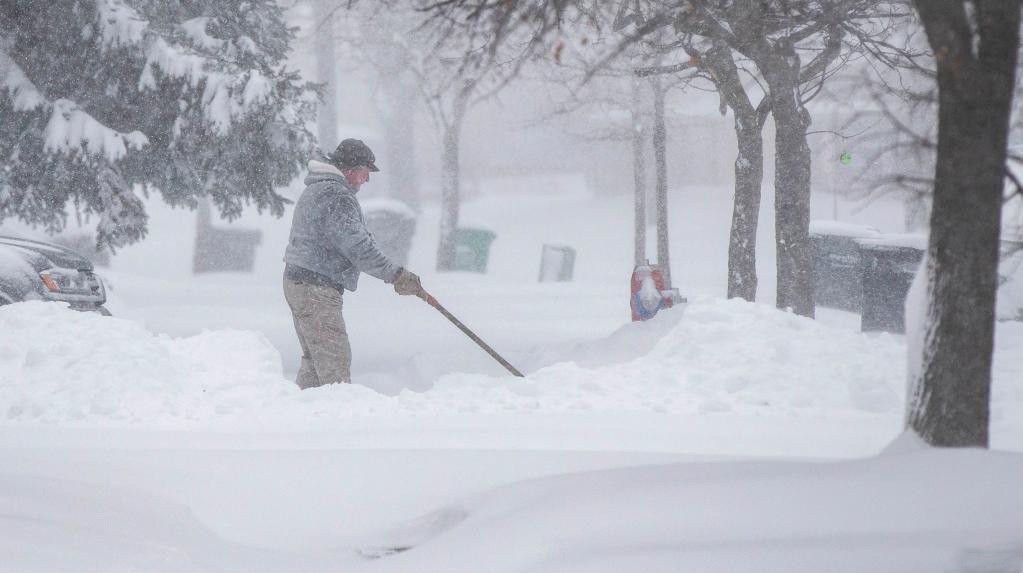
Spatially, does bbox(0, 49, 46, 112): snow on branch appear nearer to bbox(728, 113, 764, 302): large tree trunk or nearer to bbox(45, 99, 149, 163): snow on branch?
bbox(45, 99, 149, 163): snow on branch

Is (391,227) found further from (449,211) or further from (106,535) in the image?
(106,535)

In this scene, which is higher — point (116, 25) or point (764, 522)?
point (116, 25)

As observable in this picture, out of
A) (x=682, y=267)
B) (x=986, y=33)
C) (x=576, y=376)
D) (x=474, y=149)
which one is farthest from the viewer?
(x=474, y=149)

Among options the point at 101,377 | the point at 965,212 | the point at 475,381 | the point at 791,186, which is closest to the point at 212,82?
the point at 101,377

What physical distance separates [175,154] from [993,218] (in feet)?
29.9

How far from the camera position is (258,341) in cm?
876

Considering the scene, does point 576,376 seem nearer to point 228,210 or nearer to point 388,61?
point 228,210

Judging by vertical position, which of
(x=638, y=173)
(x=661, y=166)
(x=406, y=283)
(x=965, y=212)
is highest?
(x=638, y=173)

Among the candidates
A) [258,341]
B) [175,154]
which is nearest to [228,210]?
[175,154]

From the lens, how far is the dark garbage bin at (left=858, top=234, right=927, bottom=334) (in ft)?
36.0

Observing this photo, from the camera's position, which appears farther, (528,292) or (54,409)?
(528,292)

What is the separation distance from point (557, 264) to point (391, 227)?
3636 millimetres

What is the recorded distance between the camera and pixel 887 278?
1109 centimetres

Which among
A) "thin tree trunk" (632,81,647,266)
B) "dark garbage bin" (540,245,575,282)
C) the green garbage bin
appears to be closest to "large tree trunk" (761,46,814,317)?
"thin tree trunk" (632,81,647,266)
